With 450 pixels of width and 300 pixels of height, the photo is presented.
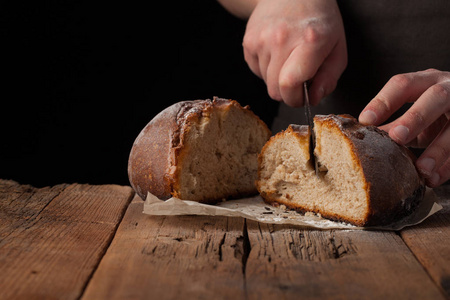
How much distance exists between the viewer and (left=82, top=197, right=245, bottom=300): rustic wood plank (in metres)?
1.36

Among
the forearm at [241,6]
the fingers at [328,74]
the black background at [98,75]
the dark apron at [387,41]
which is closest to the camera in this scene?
the fingers at [328,74]

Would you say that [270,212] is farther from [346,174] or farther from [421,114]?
[421,114]

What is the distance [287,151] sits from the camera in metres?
2.24

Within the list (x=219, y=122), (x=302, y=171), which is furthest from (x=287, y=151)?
(x=219, y=122)

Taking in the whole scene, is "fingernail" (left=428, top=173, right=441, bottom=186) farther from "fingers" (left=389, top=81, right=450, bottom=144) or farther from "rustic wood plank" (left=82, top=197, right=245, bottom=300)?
"rustic wood plank" (left=82, top=197, right=245, bottom=300)

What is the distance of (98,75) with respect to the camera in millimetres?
3576

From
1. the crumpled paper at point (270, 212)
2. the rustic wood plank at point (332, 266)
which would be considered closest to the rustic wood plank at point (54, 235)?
the crumpled paper at point (270, 212)

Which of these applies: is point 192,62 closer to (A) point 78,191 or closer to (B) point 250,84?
(B) point 250,84

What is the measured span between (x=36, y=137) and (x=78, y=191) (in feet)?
4.06

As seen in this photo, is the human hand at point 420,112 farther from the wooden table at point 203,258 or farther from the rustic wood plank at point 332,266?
the rustic wood plank at point 332,266

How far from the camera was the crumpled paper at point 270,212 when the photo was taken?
6.43 feet

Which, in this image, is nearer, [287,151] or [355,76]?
[287,151]


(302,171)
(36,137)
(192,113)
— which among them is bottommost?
(36,137)

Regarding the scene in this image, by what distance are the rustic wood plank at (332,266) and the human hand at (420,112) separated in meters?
0.41
